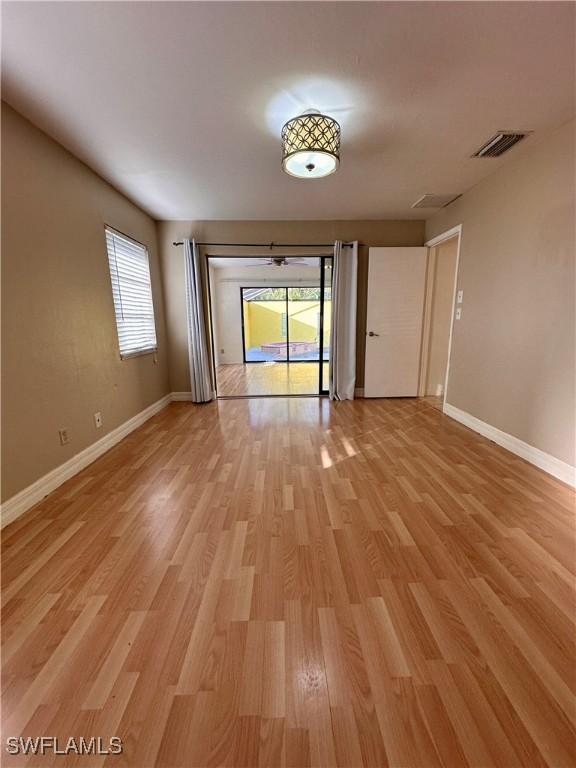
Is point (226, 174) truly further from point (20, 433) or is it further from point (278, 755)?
point (278, 755)

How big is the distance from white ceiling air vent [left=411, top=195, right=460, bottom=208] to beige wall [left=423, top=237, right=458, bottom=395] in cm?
62

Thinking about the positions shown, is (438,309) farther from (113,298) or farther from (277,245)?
(113,298)

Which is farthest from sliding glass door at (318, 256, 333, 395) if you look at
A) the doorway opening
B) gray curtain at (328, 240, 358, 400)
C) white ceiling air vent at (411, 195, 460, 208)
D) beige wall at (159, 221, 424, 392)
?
white ceiling air vent at (411, 195, 460, 208)

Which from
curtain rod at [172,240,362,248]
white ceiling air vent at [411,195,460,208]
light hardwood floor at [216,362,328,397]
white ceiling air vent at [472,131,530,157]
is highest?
white ceiling air vent at [472,131,530,157]

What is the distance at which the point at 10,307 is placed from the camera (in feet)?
6.28

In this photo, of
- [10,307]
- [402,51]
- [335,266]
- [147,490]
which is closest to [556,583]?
[147,490]

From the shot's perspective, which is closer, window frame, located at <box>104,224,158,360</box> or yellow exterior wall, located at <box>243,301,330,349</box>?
window frame, located at <box>104,224,158,360</box>

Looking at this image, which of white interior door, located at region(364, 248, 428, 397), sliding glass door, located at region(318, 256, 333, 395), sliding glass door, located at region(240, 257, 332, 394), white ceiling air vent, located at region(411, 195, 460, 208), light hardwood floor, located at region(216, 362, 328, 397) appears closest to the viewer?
white ceiling air vent, located at region(411, 195, 460, 208)

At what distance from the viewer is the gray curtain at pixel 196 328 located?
4215 mm

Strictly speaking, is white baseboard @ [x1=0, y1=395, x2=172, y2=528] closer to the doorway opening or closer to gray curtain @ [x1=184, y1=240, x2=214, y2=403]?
gray curtain @ [x1=184, y1=240, x2=214, y2=403]

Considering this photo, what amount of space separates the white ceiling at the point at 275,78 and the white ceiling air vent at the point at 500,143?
85 millimetres

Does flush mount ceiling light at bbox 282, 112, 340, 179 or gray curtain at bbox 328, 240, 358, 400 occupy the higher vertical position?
flush mount ceiling light at bbox 282, 112, 340, 179

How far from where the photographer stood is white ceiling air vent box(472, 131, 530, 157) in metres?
2.31

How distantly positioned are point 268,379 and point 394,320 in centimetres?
277
